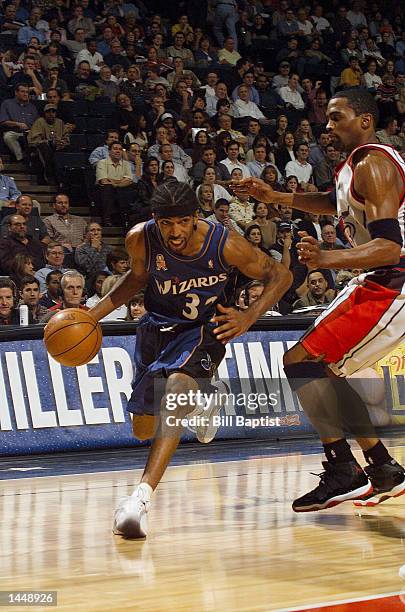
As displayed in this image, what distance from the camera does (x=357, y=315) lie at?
4625 mm

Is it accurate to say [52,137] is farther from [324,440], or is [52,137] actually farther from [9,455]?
[324,440]

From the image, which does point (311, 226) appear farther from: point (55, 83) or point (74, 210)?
point (55, 83)

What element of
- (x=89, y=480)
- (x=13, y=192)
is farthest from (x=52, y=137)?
(x=89, y=480)

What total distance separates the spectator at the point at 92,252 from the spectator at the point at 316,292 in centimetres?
199

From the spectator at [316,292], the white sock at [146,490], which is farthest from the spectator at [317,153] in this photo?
the white sock at [146,490]

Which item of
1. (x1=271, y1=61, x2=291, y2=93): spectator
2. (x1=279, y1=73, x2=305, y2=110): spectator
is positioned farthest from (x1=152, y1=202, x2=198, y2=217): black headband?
(x1=271, y1=61, x2=291, y2=93): spectator

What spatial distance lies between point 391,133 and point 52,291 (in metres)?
8.10

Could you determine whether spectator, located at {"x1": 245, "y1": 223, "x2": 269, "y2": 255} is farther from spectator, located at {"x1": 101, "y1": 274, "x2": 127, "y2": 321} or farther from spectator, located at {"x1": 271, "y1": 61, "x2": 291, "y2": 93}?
spectator, located at {"x1": 271, "y1": 61, "x2": 291, "y2": 93}

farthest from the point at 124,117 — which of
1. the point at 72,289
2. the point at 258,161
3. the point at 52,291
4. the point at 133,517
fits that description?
the point at 133,517

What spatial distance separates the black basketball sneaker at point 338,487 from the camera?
4910mm

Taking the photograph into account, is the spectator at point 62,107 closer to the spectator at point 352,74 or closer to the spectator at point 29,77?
the spectator at point 29,77

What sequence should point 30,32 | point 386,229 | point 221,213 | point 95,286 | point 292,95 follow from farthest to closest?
point 292,95, point 30,32, point 221,213, point 95,286, point 386,229

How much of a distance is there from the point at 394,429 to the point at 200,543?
4.65 metres

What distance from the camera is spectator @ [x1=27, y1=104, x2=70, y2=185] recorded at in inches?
463
